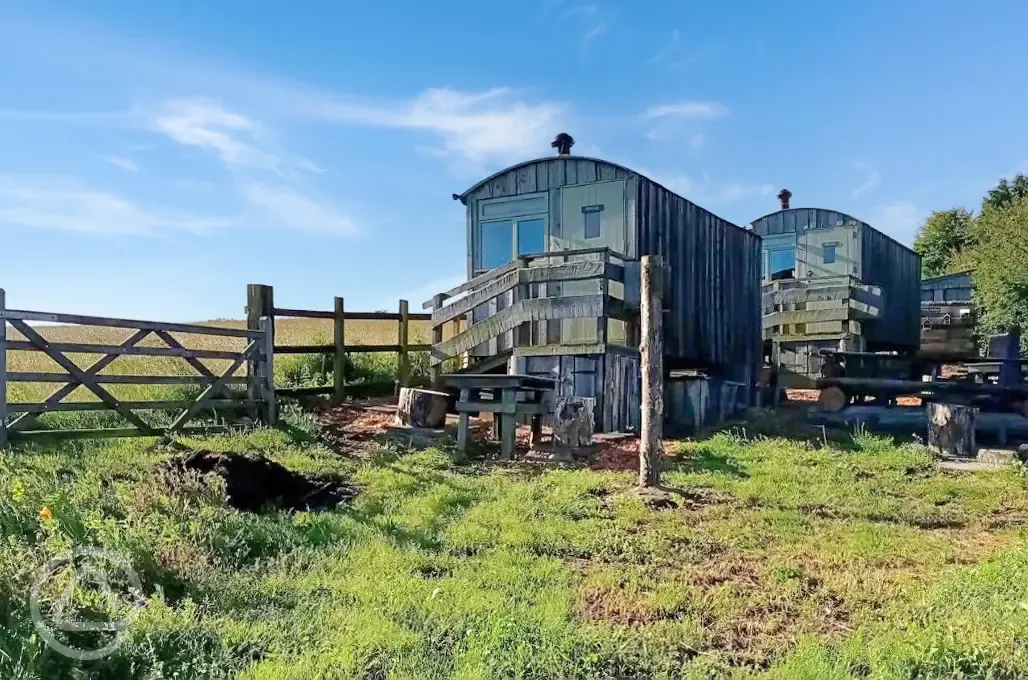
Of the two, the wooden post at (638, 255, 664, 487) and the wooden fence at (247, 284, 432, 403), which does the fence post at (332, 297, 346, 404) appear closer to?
the wooden fence at (247, 284, 432, 403)

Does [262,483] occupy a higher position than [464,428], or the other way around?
[464,428]

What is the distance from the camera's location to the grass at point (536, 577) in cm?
386

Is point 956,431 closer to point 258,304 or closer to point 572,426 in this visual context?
point 572,426

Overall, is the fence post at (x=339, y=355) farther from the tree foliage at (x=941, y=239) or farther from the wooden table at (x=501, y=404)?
the tree foliage at (x=941, y=239)

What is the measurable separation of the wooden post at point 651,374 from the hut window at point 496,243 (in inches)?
311

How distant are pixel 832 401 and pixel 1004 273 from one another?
11.2 meters

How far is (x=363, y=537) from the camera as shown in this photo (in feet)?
19.3

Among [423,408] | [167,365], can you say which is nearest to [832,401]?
Result: [423,408]

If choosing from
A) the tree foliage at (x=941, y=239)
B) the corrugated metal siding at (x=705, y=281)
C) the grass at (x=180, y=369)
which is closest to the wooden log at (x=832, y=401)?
the corrugated metal siding at (x=705, y=281)

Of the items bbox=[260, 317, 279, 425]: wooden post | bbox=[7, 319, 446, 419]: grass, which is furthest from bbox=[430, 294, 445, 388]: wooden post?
bbox=[260, 317, 279, 425]: wooden post

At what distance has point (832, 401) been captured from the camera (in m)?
13.6

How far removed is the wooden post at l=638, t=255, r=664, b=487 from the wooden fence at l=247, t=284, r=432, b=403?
6.50 m

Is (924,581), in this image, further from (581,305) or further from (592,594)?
(581,305)

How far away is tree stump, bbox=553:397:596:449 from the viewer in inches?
391
